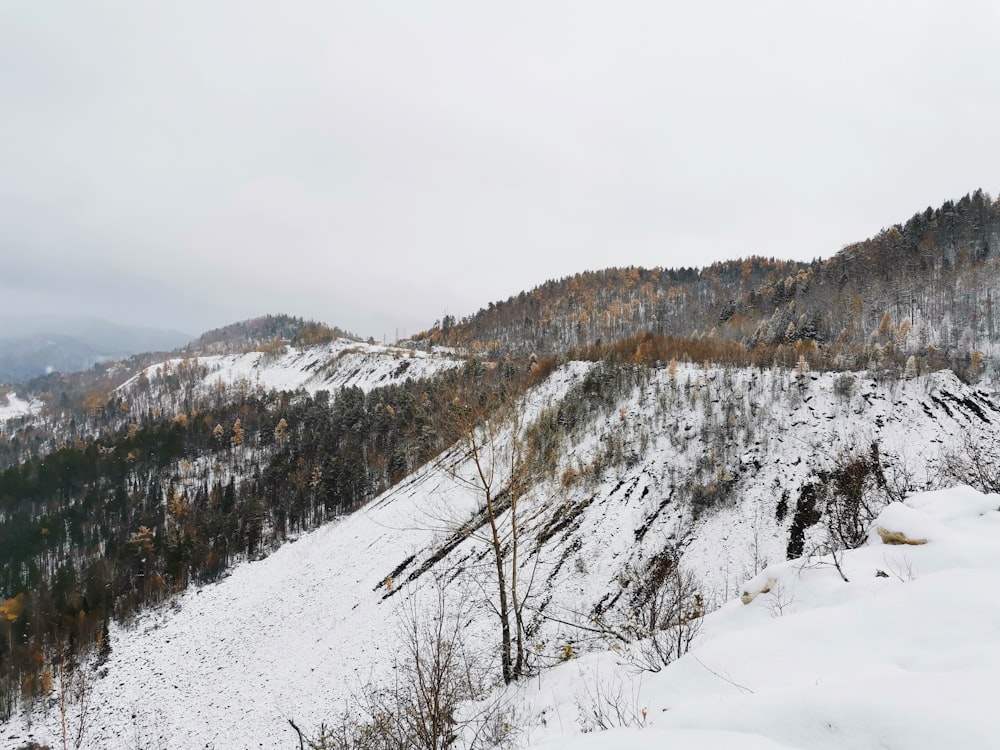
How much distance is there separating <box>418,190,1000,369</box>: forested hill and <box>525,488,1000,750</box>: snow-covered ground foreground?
4159 cm

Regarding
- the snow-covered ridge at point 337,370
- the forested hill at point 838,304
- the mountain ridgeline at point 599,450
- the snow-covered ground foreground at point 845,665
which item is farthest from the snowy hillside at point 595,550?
the snow-covered ridge at point 337,370

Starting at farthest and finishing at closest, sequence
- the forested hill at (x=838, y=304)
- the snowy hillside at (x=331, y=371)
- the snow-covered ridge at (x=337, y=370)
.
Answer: the snowy hillside at (x=331, y=371)
the snow-covered ridge at (x=337, y=370)
the forested hill at (x=838, y=304)

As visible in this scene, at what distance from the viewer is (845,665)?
14.6 ft

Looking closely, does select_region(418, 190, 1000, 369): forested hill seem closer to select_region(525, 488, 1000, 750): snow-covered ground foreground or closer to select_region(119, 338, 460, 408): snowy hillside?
select_region(119, 338, 460, 408): snowy hillside

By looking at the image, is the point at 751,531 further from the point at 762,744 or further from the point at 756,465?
the point at 762,744

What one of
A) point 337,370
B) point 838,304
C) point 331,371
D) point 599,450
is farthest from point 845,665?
point 331,371

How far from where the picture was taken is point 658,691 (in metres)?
5.45

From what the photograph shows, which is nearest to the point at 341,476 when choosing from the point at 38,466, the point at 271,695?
the point at 271,695

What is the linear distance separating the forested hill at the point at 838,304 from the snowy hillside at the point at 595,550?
14994mm

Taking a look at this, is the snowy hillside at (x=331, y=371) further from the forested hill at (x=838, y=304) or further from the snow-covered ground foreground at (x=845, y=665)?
the snow-covered ground foreground at (x=845, y=665)

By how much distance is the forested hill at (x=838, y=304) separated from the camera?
62.8 meters

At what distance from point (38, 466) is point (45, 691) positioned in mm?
82720

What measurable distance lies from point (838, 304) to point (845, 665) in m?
99.5

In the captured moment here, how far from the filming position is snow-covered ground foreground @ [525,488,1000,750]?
3172 millimetres
